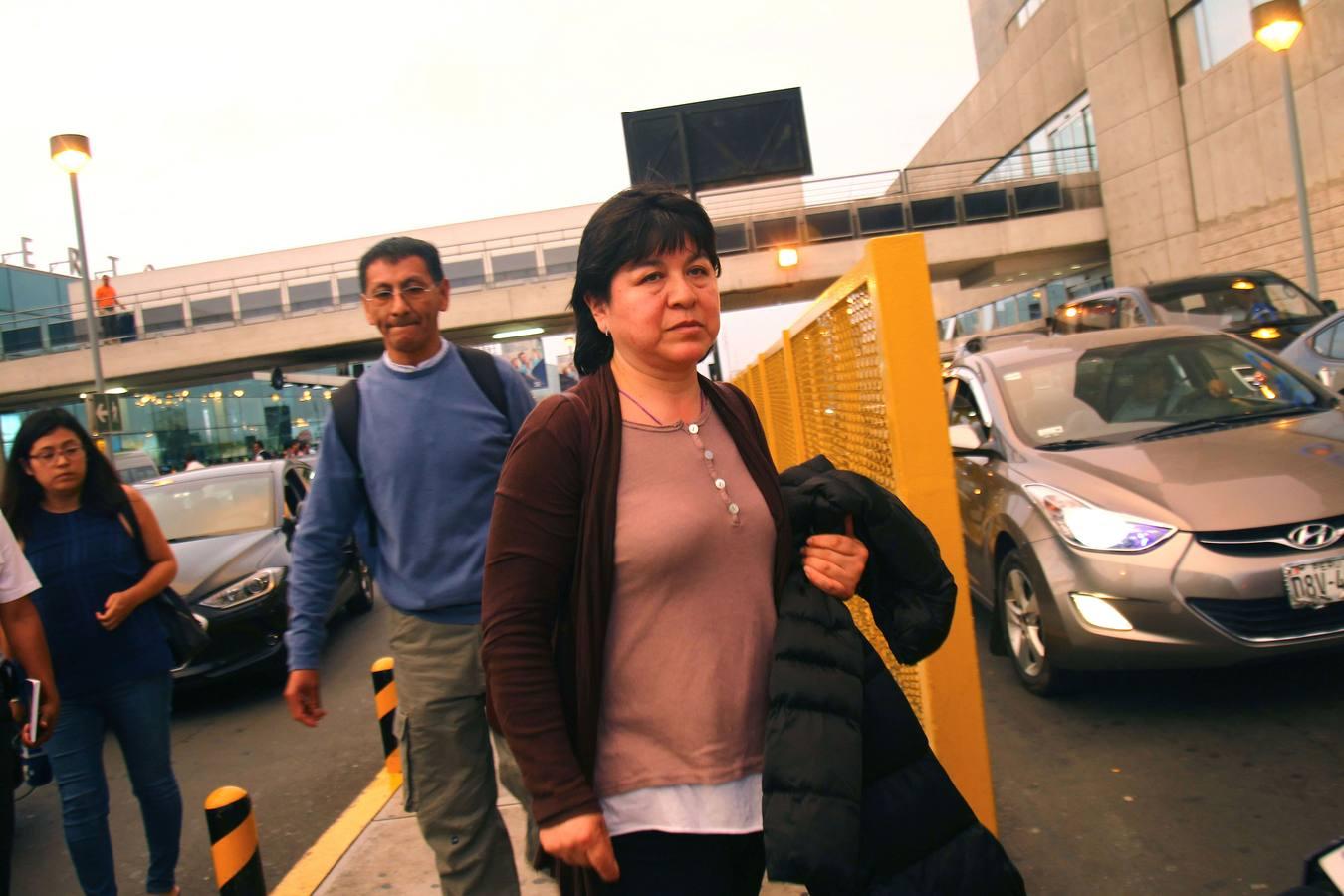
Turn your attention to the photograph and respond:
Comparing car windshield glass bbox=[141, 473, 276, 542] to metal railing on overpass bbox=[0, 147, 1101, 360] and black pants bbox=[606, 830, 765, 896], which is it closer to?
black pants bbox=[606, 830, 765, 896]

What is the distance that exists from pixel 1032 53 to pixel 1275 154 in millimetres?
14272

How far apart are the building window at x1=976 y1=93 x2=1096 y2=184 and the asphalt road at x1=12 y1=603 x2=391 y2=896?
2657cm

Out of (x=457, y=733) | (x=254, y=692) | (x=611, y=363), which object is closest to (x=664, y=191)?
(x=611, y=363)

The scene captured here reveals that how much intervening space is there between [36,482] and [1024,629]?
410cm

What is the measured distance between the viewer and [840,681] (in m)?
1.58

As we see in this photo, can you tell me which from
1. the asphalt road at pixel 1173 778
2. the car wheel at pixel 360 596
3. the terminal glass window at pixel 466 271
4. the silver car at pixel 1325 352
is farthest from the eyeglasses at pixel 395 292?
the terminal glass window at pixel 466 271

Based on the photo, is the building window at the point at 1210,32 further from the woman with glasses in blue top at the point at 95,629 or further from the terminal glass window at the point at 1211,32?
the woman with glasses in blue top at the point at 95,629

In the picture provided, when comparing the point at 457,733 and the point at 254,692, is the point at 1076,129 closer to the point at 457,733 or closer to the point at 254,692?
the point at 254,692

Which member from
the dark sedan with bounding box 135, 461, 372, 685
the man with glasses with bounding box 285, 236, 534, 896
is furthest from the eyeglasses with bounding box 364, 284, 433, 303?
the dark sedan with bounding box 135, 461, 372, 685

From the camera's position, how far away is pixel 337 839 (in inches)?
163

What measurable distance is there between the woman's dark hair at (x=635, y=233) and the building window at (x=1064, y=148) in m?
29.1

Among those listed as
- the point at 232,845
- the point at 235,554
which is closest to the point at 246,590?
the point at 235,554

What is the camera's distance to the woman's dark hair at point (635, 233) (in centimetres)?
173

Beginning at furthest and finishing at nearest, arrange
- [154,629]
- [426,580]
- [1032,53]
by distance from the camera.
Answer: [1032,53] < [154,629] < [426,580]
